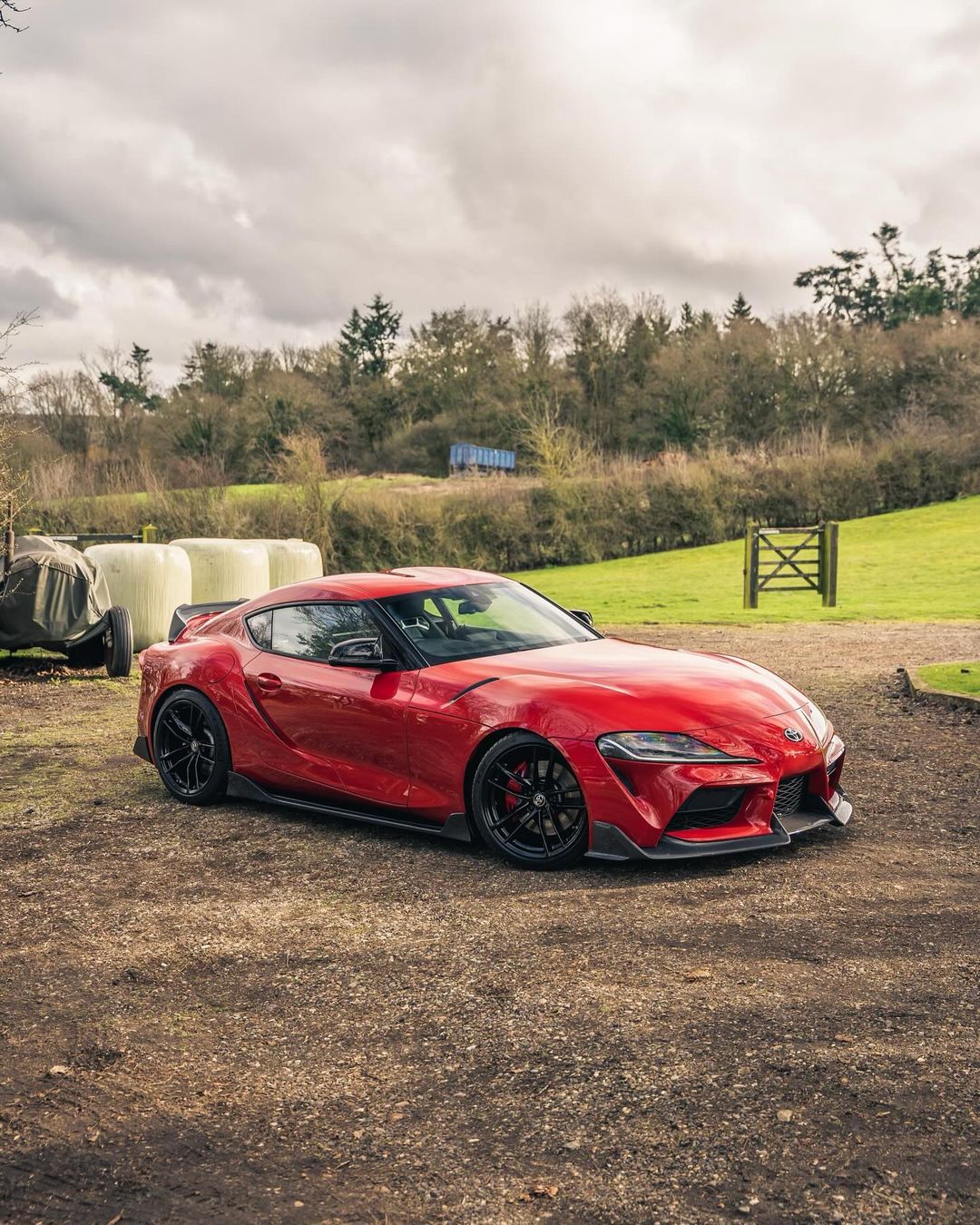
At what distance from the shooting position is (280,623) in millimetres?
7477

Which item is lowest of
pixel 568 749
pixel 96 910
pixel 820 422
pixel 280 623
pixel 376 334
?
pixel 96 910

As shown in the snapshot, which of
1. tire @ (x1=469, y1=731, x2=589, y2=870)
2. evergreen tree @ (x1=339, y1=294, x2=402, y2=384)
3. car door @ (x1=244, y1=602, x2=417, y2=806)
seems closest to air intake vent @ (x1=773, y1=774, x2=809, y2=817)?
tire @ (x1=469, y1=731, x2=589, y2=870)

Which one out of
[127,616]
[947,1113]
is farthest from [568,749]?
[127,616]

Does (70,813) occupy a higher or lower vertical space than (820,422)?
lower

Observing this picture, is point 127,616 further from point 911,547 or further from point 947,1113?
point 911,547

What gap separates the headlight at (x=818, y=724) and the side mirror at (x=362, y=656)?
7.37 feet

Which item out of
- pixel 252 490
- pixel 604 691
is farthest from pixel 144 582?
pixel 252 490

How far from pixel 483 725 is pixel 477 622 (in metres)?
1.16

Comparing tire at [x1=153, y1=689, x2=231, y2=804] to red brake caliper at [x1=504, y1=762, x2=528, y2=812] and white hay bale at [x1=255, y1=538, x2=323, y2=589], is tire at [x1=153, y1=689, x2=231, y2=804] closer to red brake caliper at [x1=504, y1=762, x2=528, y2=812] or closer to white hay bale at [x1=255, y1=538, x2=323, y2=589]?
red brake caliper at [x1=504, y1=762, x2=528, y2=812]

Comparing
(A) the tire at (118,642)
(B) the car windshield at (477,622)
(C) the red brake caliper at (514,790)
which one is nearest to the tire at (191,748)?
(B) the car windshield at (477,622)

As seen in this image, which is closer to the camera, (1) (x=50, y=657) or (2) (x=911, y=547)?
(1) (x=50, y=657)

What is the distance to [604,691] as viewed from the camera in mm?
6066

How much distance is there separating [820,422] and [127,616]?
52994 mm

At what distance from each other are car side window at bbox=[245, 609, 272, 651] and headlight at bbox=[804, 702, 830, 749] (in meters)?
3.18
